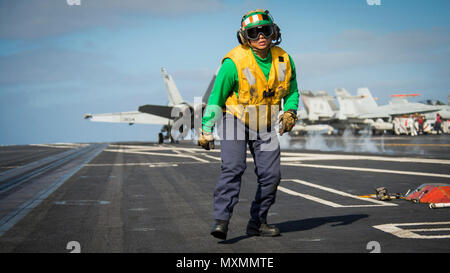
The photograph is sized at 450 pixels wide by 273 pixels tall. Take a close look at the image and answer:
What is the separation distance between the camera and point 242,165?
14.5ft

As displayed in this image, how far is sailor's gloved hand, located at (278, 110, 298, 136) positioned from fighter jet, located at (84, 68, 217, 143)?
86.1 ft

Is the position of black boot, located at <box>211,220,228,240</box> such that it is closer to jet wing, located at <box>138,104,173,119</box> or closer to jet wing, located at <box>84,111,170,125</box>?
jet wing, located at <box>138,104,173,119</box>

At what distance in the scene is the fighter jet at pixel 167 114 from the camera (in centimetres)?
3362

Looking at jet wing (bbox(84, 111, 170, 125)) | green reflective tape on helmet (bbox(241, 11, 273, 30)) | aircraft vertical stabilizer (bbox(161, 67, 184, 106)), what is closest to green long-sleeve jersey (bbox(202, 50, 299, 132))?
green reflective tape on helmet (bbox(241, 11, 273, 30))

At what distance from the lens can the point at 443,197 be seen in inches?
232

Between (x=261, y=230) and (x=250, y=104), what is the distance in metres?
1.28

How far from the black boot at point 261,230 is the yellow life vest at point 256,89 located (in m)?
0.97

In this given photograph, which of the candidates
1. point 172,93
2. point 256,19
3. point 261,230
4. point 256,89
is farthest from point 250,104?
point 172,93

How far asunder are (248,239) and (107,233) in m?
1.46

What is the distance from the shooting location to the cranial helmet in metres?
4.42

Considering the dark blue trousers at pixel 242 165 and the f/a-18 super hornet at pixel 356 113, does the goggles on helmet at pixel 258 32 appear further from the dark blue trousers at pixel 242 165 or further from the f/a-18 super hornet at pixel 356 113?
the f/a-18 super hornet at pixel 356 113
